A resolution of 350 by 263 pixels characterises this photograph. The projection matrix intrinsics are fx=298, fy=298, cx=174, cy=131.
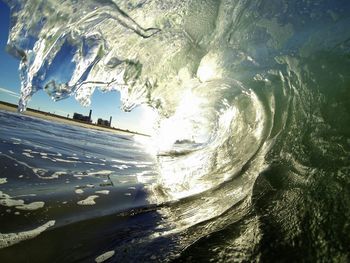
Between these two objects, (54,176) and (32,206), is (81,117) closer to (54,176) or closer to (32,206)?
(54,176)

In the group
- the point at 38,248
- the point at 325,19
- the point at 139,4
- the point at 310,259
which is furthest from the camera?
the point at 139,4

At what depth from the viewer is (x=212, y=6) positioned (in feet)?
14.0

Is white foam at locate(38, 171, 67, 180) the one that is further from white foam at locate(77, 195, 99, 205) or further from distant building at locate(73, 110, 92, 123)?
distant building at locate(73, 110, 92, 123)

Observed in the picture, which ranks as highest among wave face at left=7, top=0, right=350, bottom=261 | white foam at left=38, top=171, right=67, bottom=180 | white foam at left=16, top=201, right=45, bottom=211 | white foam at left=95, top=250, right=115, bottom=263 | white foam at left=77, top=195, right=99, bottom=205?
wave face at left=7, top=0, right=350, bottom=261

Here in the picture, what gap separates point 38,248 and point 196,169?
3697 mm

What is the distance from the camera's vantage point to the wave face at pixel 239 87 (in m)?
1.90

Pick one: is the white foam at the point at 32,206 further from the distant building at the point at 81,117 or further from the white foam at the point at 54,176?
the distant building at the point at 81,117

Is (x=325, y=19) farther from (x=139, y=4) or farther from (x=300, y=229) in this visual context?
(x=300, y=229)

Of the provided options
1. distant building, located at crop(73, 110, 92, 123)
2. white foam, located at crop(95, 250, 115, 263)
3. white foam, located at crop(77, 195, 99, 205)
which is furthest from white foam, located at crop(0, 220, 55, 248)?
distant building, located at crop(73, 110, 92, 123)

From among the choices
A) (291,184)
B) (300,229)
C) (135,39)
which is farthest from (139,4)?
(300,229)

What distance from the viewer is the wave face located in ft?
6.25

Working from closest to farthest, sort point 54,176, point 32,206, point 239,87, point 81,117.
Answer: point 32,206, point 54,176, point 239,87, point 81,117

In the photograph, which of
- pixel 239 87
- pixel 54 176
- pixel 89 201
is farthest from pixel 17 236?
pixel 239 87

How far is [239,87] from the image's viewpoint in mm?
6059
